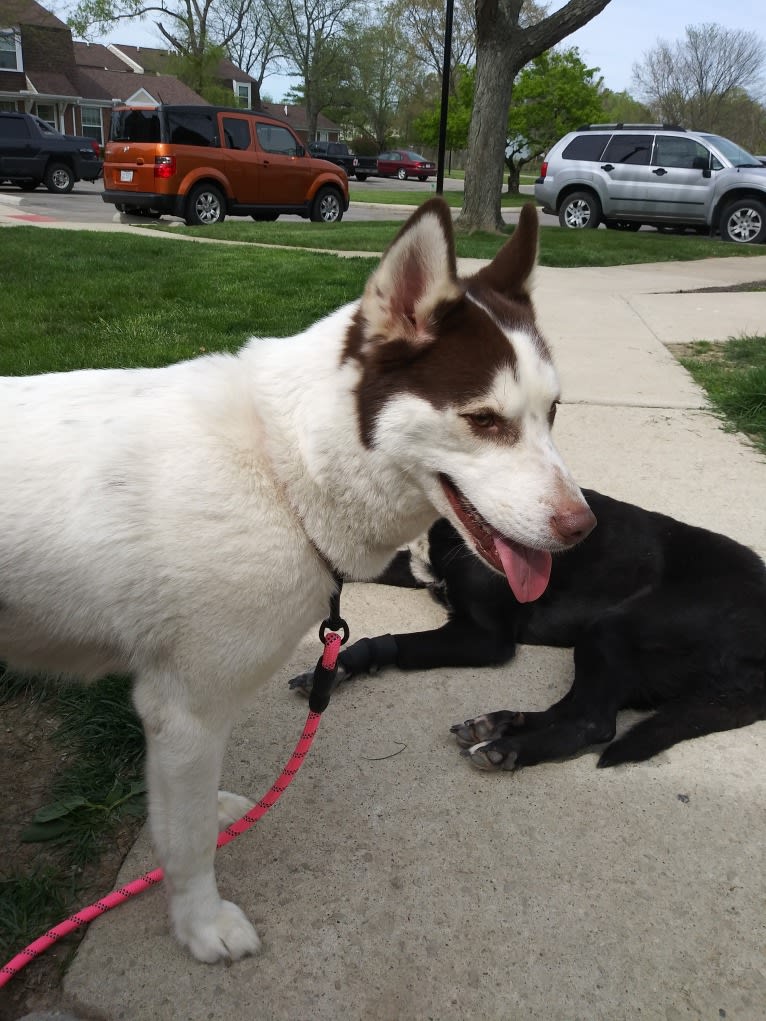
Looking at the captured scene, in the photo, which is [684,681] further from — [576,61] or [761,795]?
[576,61]

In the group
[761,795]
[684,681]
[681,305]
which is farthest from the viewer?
[681,305]

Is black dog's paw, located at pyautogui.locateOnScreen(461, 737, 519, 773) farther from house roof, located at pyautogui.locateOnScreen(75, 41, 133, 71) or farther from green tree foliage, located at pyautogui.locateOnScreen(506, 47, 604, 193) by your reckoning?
house roof, located at pyautogui.locateOnScreen(75, 41, 133, 71)

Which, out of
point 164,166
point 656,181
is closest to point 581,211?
point 656,181

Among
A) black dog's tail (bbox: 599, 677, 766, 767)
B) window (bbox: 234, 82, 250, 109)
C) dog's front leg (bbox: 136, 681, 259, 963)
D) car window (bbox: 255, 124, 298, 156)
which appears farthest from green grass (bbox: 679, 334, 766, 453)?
window (bbox: 234, 82, 250, 109)

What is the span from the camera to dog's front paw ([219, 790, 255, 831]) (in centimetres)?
224

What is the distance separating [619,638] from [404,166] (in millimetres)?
49519

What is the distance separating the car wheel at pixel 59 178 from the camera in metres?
24.4

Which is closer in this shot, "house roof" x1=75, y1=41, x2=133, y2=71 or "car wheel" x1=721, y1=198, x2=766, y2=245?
"car wheel" x1=721, y1=198, x2=766, y2=245

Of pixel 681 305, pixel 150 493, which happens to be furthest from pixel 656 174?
pixel 150 493

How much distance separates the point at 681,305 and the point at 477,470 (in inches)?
348

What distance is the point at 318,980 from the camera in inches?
70.4

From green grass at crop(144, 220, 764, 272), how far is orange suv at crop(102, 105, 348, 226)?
3.40 feet

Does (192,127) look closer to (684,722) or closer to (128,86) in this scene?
(684,722)

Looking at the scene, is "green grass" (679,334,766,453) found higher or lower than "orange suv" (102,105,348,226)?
lower
